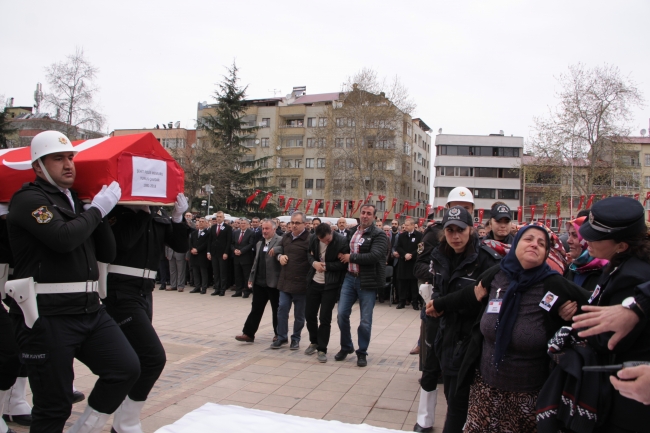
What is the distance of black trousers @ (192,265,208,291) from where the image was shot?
1506 centimetres

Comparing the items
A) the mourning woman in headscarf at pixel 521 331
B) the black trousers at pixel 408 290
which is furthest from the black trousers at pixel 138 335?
the black trousers at pixel 408 290

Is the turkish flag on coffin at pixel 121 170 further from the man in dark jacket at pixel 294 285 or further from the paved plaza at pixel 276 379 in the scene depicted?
the man in dark jacket at pixel 294 285

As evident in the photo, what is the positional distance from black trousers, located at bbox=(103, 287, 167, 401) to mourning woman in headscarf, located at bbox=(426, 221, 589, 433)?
253 cm

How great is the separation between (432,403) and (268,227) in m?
5.23

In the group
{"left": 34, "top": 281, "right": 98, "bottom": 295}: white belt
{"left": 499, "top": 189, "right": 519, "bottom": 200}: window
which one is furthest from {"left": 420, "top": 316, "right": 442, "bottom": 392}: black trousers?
{"left": 499, "top": 189, "right": 519, "bottom": 200}: window

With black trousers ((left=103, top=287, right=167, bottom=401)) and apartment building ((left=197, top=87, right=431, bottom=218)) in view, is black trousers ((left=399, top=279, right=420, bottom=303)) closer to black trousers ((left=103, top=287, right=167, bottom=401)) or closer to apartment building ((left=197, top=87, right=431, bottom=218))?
black trousers ((left=103, top=287, right=167, bottom=401))

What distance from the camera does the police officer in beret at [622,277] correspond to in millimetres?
2320

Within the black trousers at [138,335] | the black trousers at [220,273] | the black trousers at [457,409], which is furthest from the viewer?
the black trousers at [220,273]

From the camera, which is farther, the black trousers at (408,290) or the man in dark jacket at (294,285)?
the black trousers at (408,290)

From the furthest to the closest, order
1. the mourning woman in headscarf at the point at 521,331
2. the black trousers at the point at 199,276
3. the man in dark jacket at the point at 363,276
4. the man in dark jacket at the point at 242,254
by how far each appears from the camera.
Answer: the black trousers at the point at 199,276 < the man in dark jacket at the point at 242,254 < the man in dark jacket at the point at 363,276 < the mourning woman in headscarf at the point at 521,331

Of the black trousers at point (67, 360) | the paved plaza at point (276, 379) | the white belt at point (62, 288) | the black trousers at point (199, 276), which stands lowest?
the paved plaza at point (276, 379)

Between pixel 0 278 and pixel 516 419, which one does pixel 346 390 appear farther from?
pixel 0 278

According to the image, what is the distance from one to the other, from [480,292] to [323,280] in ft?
13.7

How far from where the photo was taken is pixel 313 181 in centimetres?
6656
